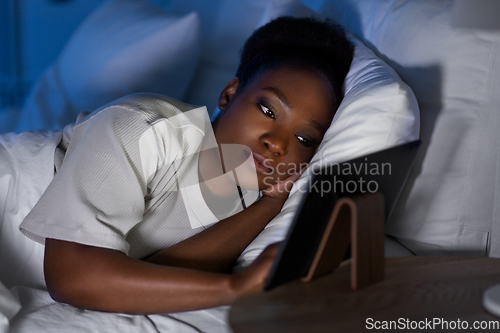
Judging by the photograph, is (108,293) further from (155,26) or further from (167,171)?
(155,26)

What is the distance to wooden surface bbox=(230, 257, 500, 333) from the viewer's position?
487mm

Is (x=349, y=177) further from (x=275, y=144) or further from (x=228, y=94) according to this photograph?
(x=228, y=94)

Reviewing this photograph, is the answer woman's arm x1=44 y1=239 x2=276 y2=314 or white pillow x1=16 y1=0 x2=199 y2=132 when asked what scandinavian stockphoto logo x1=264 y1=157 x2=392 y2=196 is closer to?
woman's arm x1=44 y1=239 x2=276 y2=314

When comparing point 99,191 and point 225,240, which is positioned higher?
point 99,191

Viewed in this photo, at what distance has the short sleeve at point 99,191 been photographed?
704 millimetres

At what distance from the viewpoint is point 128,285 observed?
2.21 feet

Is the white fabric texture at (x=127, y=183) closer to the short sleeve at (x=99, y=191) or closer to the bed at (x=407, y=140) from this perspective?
the short sleeve at (x=99, y=191)

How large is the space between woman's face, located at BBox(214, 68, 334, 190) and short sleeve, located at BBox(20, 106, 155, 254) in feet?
0.82

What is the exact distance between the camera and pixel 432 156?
940 mm

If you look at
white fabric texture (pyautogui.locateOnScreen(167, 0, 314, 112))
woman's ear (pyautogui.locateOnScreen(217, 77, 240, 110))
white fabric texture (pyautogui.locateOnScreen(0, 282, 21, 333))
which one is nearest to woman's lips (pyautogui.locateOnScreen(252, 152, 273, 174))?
woman's ear (pyautogui.locateOnScreen(217, 77, 240, 110))

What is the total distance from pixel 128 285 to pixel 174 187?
0.92ft

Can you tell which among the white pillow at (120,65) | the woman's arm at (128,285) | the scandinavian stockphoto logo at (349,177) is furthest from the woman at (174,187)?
the white pillow at (120,65)

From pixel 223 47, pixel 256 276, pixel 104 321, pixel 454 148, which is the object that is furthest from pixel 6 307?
pixel 223 47

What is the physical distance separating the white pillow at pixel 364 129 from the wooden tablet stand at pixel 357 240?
0.64 ft
